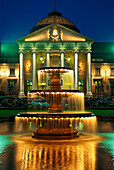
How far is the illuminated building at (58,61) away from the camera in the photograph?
78062 mm

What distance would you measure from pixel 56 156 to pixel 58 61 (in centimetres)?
7290

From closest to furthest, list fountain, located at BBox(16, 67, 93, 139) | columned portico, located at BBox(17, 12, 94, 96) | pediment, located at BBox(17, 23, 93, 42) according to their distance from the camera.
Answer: fountain, located at BBox(16, 67, 93, 139)
columned portico, located at BBox(17, 12, 94, 96)
pediment, located at BBox(17, 23, 93, 42)

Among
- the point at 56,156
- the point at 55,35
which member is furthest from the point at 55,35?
the point at 56,156

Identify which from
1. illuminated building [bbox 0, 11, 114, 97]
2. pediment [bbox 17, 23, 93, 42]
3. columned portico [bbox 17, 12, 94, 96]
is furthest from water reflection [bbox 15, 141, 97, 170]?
pediment [bbox 17, 23, 93, 42]

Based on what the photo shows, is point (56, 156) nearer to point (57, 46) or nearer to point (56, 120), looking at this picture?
point (56, 120)

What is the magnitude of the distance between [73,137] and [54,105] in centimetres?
226

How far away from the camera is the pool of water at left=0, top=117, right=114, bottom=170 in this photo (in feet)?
32.4

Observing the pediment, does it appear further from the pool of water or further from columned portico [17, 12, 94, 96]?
the pool of water

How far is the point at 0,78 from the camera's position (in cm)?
8631

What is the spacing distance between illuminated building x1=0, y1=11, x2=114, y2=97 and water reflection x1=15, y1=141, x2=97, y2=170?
2309 inches

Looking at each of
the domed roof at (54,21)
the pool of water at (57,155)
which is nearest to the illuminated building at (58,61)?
the domed roof at (54,21)

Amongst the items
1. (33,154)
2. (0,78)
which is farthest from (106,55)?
(33,154)

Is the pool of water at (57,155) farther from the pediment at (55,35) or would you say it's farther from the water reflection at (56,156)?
the pediment at (55,35)

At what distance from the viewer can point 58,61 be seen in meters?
83.8
